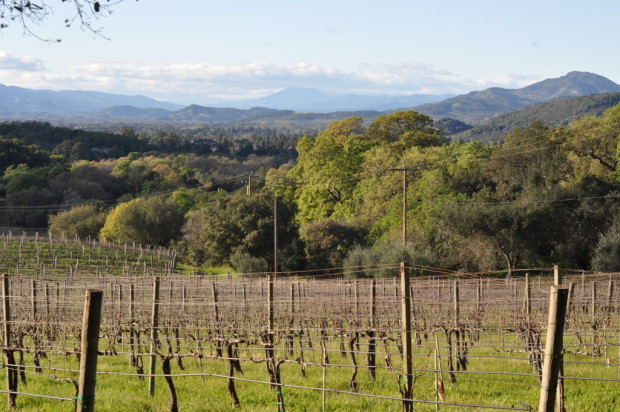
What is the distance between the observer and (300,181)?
4944 cm

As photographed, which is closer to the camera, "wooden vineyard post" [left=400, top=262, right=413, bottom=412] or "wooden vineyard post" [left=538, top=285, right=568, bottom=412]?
"wooden vineyard post" [left=538, top=285, right=568, bottom=412]

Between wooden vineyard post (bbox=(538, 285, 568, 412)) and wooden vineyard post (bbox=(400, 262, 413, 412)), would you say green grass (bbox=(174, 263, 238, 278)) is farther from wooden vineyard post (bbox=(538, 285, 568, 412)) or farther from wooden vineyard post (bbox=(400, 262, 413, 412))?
wooden vineyard post (bbox=(538, 285, 568, 412))

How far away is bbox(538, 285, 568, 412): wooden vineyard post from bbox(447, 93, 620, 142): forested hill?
114854 millimetres

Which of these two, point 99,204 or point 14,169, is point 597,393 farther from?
point 14,169

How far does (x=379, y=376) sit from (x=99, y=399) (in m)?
4.25

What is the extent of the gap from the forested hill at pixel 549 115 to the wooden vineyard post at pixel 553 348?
115 m

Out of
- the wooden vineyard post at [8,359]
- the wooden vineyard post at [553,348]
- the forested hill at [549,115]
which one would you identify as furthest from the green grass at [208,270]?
the forested hill at [549,115]

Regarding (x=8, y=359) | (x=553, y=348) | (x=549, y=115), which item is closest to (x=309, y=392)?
(x=8, y=359)

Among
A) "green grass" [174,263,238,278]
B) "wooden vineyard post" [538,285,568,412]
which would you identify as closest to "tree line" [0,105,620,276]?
"green grass" [174,263,238,278]

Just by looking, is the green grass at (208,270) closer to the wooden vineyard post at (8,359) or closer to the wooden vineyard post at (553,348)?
the wooden vineyard post at (8,359)

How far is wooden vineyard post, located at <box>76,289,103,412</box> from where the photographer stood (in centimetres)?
465

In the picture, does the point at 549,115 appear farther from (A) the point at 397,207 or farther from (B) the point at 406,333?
(B) the point at 406,333

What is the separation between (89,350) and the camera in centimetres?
472

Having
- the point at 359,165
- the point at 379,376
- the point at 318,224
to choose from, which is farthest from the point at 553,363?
the point at 359,165
